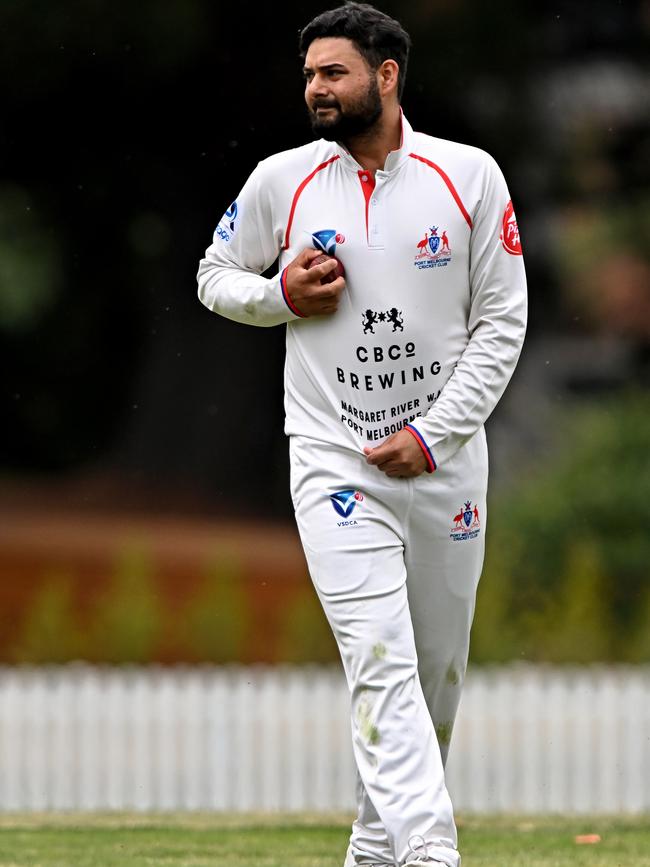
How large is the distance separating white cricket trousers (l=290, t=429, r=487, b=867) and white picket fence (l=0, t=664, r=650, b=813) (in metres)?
4.15

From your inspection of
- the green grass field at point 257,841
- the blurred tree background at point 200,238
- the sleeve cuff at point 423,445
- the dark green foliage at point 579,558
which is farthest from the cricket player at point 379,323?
the blurred tree background at point 200,238

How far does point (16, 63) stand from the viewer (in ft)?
66.0

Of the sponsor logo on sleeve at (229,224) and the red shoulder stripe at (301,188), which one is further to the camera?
the sponsor logo on sleeve at (229,224)

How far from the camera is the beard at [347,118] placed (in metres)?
4.53

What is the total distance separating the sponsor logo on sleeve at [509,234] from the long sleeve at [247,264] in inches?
23.0

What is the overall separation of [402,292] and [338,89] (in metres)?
0.55

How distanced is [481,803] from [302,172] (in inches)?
201

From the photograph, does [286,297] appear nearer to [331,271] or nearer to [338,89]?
[331,271]

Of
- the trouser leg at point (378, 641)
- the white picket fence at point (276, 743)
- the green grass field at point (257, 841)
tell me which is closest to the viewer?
the trouser leg at point (378, 641)

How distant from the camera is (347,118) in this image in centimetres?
453

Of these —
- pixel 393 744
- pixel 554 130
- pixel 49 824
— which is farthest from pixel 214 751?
pixel 554 130

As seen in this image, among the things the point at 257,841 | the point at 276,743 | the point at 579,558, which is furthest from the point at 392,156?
the point at 579,558

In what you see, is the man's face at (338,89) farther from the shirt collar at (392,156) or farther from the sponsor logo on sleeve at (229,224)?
the sponsor logo on sleeve at (229,224)

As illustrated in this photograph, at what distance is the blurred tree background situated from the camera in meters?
19.9
